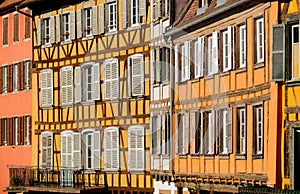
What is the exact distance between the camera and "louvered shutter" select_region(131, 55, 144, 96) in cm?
3822

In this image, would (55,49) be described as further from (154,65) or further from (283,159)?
(283,159)

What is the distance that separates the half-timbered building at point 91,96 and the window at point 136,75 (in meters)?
0.04

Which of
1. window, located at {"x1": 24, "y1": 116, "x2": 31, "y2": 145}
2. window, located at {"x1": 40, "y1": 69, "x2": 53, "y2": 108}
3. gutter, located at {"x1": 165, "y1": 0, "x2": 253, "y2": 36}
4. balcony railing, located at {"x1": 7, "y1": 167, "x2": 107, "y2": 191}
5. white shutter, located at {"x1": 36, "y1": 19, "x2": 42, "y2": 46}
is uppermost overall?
white shutter, located at {"x1": 36, "y1": 19, "x2": 42, "y2": 46}

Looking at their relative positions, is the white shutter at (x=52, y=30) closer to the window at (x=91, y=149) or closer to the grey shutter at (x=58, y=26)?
the grey shutter at (x=58, y=26)

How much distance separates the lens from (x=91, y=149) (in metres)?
41.8

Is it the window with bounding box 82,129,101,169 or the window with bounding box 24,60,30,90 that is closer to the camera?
the window with bounding box 82,129,101,169

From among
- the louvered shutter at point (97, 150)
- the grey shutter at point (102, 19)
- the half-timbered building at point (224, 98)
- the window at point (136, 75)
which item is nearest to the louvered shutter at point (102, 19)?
the grey shutter at point (102, 19)

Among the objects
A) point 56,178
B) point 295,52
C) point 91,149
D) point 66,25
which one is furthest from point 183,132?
point 66,25

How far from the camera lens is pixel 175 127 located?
34.9m

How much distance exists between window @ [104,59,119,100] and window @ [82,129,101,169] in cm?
178

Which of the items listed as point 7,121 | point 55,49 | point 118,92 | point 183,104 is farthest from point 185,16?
point 7,121

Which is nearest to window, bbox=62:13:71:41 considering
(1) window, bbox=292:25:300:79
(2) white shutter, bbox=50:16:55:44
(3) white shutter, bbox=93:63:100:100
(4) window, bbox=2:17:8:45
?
(2) white shutter, bbox=50:16:55:44

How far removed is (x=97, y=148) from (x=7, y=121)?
9928 mm

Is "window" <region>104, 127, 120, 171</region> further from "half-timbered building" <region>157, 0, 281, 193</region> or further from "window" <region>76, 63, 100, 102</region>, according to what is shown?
"half-timbered building" <region>157, 0, 281, 193</region>
